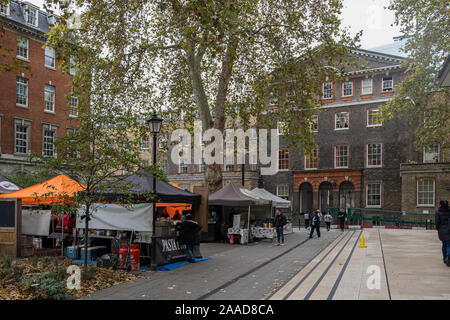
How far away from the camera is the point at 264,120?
23.4 metres

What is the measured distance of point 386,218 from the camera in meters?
37.9

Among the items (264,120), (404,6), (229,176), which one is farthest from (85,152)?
(229,176)

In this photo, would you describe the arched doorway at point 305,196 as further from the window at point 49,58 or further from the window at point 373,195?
the window at point 49,58

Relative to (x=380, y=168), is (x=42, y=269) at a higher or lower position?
lower

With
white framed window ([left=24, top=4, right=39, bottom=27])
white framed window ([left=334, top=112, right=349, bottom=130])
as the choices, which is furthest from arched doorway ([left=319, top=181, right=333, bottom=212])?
white framed window ([left=24, top=4, right=39, bottom=27])

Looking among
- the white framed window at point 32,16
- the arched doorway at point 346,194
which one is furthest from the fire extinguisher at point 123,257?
the arched doorway at point 346,194

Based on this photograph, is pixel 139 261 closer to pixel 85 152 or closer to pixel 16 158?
pixel 85 152

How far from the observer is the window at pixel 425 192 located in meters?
36.7

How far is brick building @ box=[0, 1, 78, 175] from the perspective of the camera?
3189 cm

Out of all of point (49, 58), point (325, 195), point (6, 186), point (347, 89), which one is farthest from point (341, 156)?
point (6, 186)

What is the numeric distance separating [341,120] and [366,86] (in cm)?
409

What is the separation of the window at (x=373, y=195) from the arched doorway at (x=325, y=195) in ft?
12.7

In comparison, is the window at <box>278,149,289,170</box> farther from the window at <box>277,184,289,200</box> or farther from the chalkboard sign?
the chalkboard sign

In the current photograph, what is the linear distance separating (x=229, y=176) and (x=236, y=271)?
36081 millimetres
